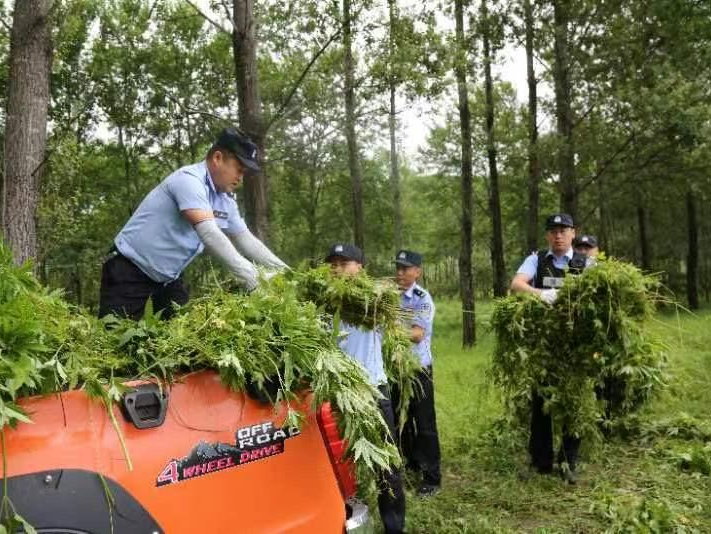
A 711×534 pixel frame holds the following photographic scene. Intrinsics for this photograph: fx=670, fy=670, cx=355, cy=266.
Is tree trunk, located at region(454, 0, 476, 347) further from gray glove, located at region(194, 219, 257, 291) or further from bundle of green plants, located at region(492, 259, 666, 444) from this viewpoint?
gray glove, located at region(194, 219, 257, 291)

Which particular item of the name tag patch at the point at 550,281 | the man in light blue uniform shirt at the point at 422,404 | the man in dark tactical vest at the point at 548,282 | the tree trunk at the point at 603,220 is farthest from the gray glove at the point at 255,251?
the tree trunk at the point at 603,220

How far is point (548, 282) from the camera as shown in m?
5.71

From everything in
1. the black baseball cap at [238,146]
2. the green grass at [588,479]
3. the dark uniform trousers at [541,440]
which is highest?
the black baseball cap at [238,146]

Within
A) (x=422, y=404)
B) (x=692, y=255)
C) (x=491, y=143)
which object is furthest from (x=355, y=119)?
(x=692, y=255)

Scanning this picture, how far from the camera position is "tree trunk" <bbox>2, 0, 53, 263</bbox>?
6195 mm

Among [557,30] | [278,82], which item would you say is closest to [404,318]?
[557,30]

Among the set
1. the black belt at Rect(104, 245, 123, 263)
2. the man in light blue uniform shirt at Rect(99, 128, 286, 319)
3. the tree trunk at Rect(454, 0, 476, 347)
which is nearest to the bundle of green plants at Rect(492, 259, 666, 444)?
the man in light blue uniform shirt at Rect(99, 128, 286, 319)

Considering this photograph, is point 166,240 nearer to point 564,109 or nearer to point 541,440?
point 541,440

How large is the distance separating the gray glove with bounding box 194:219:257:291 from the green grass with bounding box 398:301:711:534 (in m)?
2.59

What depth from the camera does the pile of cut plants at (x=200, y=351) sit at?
6.75ft

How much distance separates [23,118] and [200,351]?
493 centimetres

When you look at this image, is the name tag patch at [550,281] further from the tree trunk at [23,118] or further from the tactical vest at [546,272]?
the tree trunk at [23,118]

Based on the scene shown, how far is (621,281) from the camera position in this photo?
4809mm

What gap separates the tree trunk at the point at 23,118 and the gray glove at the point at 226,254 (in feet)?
11.6
